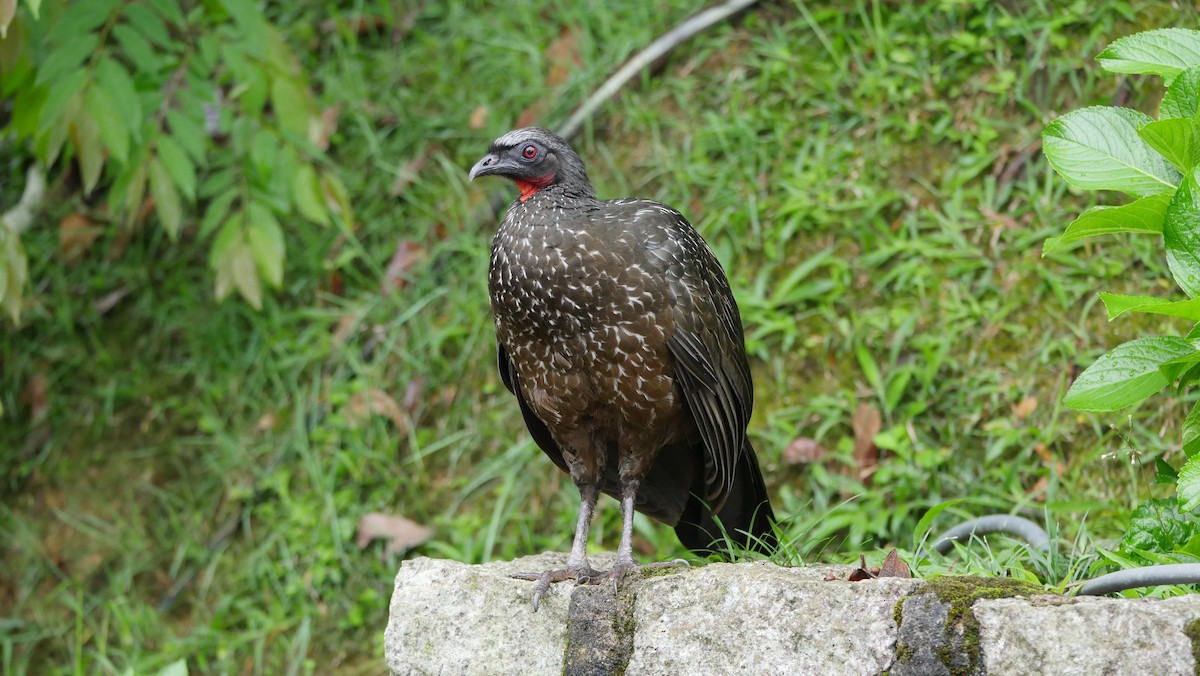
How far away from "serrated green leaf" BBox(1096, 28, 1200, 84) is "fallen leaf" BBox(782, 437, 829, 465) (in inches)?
95.5

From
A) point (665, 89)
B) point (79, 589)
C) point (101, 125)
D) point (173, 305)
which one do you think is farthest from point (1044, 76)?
point (79, 589)

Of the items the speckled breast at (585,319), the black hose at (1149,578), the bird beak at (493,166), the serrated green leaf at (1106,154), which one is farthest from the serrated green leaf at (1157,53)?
the bird beak at (493,166)

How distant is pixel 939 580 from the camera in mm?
2402

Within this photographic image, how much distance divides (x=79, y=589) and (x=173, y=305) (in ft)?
5.07

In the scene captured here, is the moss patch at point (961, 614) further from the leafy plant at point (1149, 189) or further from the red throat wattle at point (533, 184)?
the red throat wattle at point (533, 184)

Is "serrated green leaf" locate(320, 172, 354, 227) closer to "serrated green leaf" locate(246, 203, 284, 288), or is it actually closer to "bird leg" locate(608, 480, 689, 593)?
"serrated green leaf" locate(246, 203, 284, 288)

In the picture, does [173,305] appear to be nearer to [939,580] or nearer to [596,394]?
[596,394]

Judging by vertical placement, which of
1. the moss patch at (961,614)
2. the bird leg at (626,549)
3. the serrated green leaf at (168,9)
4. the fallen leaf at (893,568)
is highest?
the serrated green leaf at (168,9)

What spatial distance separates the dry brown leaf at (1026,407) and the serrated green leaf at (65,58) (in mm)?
3683

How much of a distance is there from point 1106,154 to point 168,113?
353cm

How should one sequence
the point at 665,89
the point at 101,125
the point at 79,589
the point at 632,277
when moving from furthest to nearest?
the point at 665,89 → the point at 79,589 → the point at 101,125 → the point at 632,277

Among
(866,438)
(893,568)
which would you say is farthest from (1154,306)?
(866,438)

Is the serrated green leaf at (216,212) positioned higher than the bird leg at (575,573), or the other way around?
the serrated green leaf at (216,212)

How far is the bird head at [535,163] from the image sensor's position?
141 inches
